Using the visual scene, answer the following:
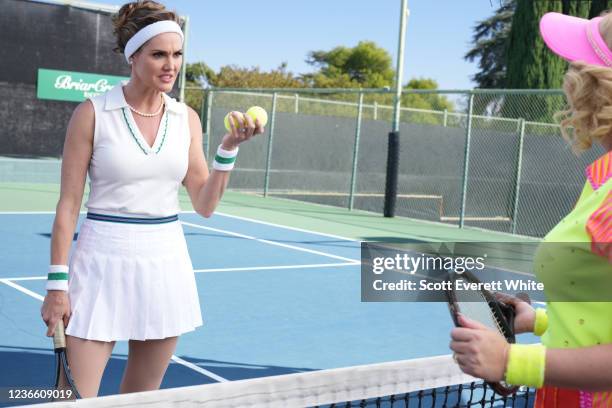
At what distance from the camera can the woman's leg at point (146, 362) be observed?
3.12 m

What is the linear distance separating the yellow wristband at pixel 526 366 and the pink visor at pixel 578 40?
0.56 m

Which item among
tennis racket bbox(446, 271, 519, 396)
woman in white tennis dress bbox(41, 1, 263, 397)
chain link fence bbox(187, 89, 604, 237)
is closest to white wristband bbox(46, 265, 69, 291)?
woman in white tennis dress bbox(41, 1, 263, 397)

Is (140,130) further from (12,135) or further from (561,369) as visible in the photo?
(12,135)

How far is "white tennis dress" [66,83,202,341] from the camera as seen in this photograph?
300cm

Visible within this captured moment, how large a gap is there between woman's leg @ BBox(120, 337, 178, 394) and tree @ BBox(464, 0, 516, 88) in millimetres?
47139

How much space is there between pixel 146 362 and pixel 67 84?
17561 millimetres

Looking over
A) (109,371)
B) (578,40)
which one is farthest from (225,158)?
(109,371)

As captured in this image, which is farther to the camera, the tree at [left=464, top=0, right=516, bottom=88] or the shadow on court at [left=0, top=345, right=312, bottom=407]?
the tree at [left=464, top=0, right=516, bottom=88]

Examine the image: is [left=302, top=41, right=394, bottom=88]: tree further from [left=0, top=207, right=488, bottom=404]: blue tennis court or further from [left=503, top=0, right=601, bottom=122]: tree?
[left=0, top=207, right=488, bottom=404]: blue tennis court

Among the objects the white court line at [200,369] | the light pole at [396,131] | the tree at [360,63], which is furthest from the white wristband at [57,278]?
the tree at [360,63]

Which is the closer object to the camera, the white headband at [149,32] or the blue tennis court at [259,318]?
the white headband at [149,32]

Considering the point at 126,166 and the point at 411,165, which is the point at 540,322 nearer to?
the point at 126,166

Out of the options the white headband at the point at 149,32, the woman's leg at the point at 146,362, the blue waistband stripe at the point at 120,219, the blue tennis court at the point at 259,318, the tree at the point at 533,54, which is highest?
the tree at the point at 533,54

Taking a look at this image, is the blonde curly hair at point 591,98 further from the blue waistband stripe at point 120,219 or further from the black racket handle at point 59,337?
the black racket handle at point 59,337
